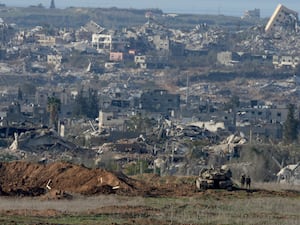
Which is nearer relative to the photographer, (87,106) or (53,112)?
(53,112)

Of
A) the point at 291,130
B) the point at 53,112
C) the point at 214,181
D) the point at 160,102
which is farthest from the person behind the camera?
the point at 160,102

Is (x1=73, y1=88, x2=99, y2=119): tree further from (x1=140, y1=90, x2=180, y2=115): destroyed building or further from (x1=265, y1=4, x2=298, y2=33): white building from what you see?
(x1=265, y1=4, x2=298, y2=33): white building

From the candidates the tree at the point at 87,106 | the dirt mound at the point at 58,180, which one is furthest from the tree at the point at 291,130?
the dirt mound at the point at 58,180

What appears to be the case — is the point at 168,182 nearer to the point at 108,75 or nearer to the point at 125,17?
the point at 108,75

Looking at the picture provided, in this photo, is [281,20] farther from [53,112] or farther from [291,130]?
[291,130]

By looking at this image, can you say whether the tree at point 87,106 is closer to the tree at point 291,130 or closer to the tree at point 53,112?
the tree at point 53,112

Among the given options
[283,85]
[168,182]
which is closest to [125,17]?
[283,85]

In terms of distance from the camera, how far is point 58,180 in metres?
31.4

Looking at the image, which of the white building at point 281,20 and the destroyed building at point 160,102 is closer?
the destroyed building at point 160,102

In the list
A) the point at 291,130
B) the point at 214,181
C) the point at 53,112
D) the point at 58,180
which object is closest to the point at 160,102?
the point at 53,112

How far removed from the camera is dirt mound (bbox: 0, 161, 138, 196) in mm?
29906

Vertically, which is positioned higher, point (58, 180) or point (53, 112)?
point (58, 180)

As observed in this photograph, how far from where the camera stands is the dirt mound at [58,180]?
1177 inches

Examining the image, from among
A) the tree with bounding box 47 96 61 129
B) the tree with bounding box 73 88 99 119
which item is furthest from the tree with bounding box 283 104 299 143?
the tree with bounding box 73 88 99 119
